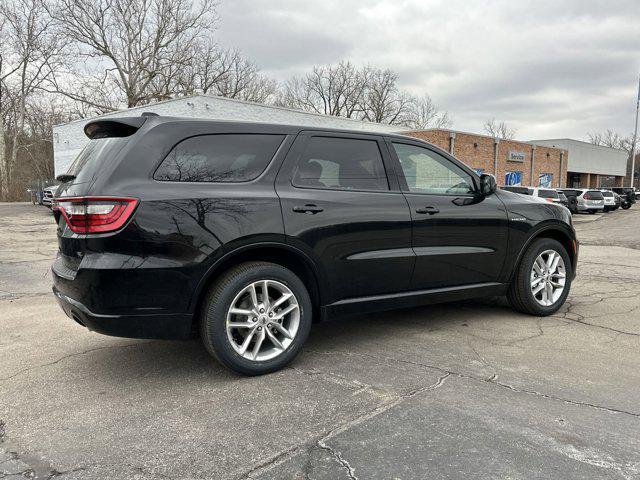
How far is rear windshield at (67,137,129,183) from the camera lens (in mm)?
3330

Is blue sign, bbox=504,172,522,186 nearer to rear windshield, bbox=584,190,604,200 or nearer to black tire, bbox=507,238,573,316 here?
rear windshield, bbox=584,190,604,200

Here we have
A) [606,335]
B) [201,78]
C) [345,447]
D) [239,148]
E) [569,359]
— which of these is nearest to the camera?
[345,447]

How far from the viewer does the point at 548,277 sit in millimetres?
5242

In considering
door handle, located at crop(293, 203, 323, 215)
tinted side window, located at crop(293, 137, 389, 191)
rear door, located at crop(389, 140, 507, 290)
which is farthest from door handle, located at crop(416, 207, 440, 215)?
door handle, located at crop(293, 203, 323, 215)

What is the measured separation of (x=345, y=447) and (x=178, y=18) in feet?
143

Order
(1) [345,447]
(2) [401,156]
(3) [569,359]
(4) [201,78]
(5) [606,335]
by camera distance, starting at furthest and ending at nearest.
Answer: (4) [201,78], (5) [606,335], (2) [401,156], (3) [569,359], (1) [345,447]

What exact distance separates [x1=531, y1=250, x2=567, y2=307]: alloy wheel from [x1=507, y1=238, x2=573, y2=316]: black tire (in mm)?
56

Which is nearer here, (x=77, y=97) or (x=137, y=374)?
(x=137, y=374)

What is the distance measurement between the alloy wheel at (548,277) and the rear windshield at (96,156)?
4.06 metres

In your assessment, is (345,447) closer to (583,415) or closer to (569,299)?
(583,415)

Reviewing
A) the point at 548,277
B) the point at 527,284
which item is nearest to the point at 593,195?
the point at 548,277

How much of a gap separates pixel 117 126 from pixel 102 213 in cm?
73

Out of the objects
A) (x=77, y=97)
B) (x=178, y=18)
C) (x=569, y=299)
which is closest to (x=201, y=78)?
(x=178, y=18)

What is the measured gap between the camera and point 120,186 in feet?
10.3
